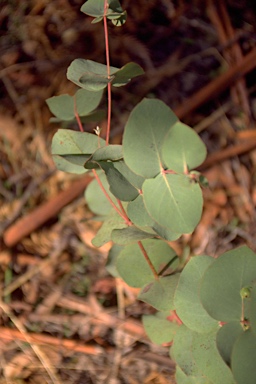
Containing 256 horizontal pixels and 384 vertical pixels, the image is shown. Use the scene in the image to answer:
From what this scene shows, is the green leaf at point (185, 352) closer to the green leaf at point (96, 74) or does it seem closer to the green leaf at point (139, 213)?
the green leaf at point (139, 213)

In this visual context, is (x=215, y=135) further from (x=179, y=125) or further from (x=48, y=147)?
(x=179, y=125)

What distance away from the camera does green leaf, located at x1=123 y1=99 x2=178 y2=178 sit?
13.8 inches

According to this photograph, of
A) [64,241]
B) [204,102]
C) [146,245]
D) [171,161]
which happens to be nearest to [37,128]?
[64,241]

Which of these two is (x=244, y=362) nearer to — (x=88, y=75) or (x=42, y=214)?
(x=88, y=75)

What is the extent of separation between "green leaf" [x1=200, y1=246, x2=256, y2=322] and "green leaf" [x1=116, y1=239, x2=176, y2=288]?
0.12 metres

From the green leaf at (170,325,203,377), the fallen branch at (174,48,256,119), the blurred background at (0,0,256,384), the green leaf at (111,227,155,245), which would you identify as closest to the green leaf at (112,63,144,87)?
the green leaf at (111,227,155,245)

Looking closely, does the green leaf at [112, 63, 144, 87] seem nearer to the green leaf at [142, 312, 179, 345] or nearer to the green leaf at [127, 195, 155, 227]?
the green leaf at [127, 195, 155, 227]

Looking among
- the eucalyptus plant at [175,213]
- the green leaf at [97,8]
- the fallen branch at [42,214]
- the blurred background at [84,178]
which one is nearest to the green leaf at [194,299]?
the eucalyptus plant at [175,213]

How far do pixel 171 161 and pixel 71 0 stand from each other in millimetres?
672

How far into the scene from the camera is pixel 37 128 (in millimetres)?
1050

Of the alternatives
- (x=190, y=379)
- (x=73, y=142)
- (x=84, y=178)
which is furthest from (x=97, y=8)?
(x=84, y=178)

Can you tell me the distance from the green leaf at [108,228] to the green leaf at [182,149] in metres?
0.12

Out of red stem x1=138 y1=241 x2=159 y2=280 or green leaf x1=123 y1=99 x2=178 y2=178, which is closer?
green leaf x1=123 y1=99 x2=178 y2=178

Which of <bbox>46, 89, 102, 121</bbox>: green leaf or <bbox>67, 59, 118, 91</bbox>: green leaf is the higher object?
<bbox>67, 59, 118, 91</bbox>: green leaf
